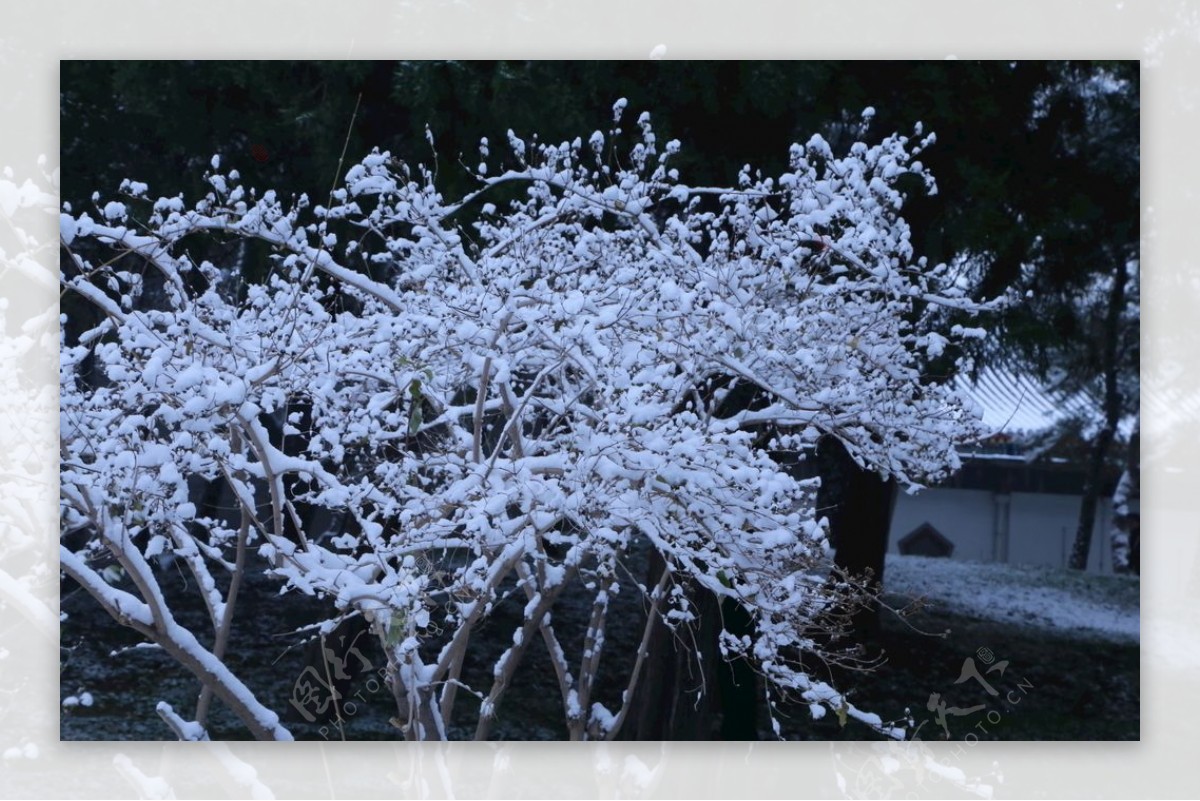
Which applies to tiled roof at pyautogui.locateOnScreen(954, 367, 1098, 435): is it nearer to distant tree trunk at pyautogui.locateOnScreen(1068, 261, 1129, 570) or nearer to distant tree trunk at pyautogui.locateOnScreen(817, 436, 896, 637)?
distant tree trunk at pyautogui.locateOnScreen(1068, 261, 1129, 570)

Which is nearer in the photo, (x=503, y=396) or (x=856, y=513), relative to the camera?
(x=503, y=396)

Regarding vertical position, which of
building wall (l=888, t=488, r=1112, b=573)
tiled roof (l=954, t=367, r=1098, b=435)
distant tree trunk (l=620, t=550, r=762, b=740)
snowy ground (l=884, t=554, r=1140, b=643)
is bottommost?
distant tree trunk (l=620, t=550, r=762, b=740)

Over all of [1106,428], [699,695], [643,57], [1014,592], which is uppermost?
[643,57]

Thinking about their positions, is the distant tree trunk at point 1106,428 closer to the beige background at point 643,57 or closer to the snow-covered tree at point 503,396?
the beige background at point 643,57

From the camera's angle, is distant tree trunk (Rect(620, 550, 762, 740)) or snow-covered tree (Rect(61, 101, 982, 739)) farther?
distant tree trunk (Rect(620, 550, 762, 740))

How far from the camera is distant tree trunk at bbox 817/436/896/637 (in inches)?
134

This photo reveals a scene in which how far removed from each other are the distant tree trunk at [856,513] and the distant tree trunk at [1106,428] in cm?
47

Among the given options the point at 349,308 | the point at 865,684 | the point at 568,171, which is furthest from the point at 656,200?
→ the point at 865,684

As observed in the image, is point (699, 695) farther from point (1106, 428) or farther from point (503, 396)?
point (1106, 428)

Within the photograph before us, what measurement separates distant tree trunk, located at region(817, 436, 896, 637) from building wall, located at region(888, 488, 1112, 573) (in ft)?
0.13

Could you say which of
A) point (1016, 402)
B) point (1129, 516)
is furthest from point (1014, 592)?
point (1016, 402)

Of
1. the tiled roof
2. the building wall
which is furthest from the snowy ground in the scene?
the tiled roof

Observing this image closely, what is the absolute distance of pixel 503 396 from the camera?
126 inches

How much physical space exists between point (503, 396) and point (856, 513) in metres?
0.92
